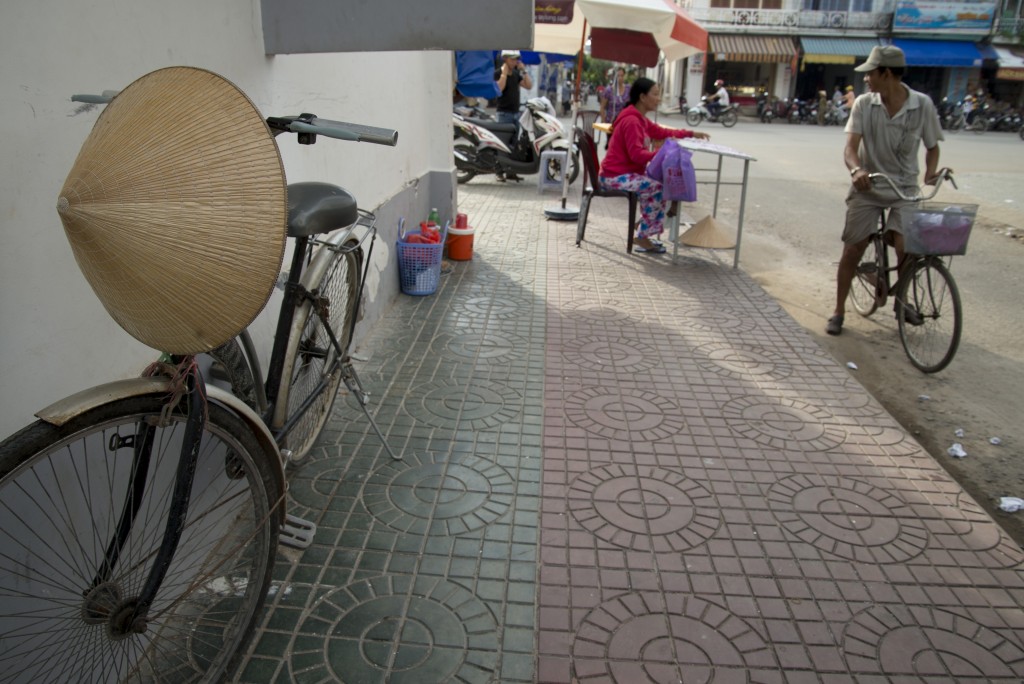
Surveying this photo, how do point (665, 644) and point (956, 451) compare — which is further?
point (956, 451)

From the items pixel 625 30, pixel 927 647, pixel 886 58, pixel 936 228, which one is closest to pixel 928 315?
pixel 936 228

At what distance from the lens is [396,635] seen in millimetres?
2459

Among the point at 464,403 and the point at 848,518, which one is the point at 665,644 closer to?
the point at 848,518

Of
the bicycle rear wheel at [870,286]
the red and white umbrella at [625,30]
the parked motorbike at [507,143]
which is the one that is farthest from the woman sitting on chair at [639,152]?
the parked motorbike at [507,143]

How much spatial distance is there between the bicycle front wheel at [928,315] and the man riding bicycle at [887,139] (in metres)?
0.07

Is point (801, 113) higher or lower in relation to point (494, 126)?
lower

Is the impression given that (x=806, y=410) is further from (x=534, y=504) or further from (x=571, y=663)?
(x=571, y=663)

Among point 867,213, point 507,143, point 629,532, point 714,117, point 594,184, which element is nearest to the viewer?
point 629,532

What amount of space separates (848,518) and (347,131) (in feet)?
8.25

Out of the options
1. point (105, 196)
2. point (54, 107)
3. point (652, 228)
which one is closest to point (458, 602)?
point (105, 196)

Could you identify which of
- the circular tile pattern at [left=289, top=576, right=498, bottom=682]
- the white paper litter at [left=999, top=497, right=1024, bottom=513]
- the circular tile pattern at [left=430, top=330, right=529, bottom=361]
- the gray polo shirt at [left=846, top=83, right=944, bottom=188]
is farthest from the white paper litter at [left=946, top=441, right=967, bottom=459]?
the circular tile pattern at [left=289, top=576, right=498, bottom=682]

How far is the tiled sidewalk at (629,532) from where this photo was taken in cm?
242

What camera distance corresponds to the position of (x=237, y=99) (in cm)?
166

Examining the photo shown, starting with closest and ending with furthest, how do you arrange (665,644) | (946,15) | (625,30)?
(665,644) < (625,30) < (946,15)
